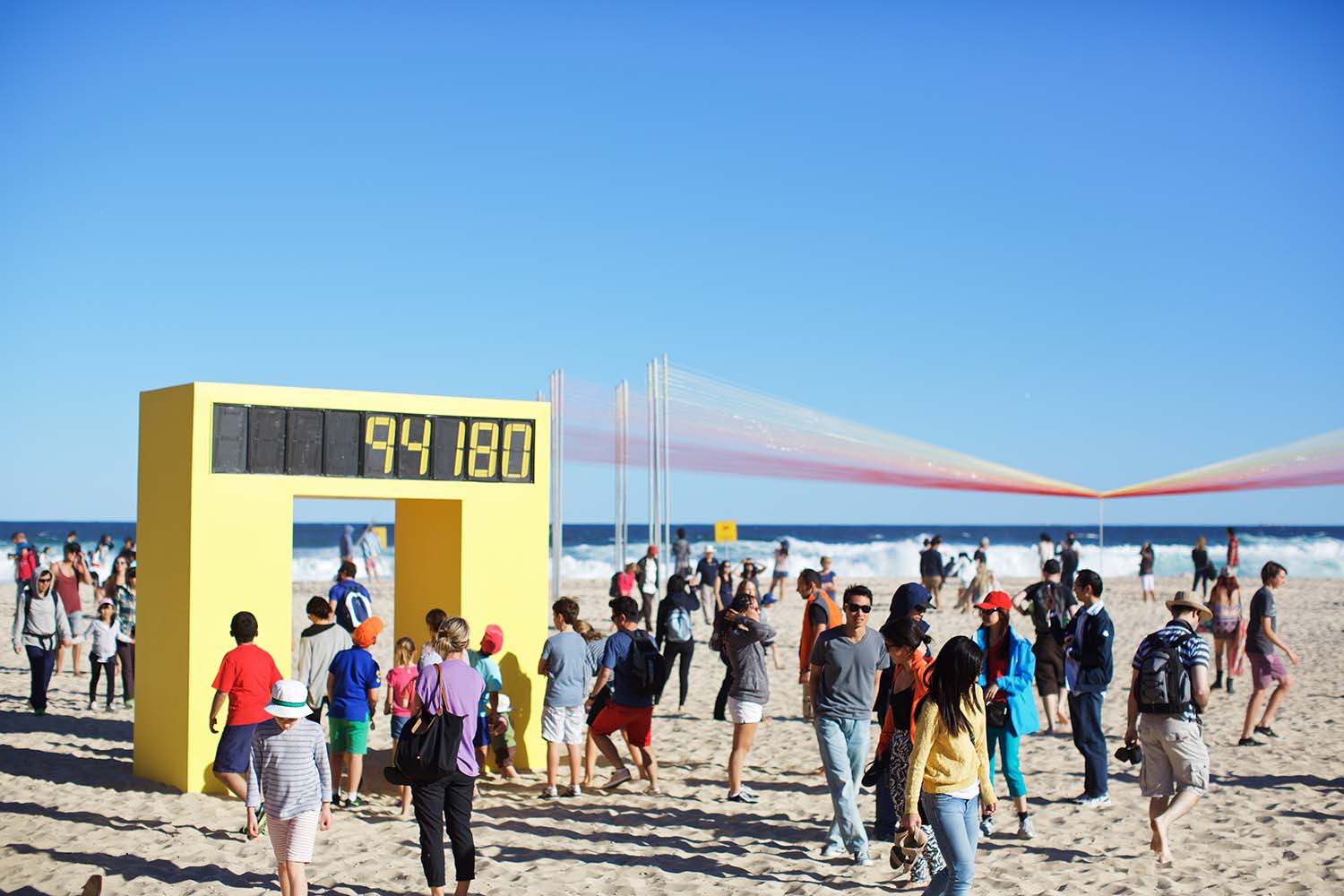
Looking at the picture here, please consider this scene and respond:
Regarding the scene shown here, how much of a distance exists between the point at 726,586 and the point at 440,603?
6595 mm

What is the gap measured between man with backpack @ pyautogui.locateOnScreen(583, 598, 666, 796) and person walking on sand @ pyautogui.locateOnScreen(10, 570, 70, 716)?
21.4 feet

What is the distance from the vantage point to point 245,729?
26.6 ft

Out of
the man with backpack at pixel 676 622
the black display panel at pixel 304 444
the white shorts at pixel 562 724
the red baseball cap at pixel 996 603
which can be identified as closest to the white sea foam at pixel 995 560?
the man with backpack at pixel 676 622

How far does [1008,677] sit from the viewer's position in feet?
24.9

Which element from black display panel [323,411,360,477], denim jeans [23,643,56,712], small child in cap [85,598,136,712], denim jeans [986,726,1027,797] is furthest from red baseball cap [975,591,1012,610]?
denim jeans [23,643,56,712]

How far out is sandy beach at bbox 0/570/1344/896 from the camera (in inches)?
272

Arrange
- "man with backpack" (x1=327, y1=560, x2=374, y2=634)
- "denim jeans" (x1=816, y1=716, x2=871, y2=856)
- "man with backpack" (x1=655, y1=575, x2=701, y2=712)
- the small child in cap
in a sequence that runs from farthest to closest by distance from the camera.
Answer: the small child in cap, "man with backpack" (x1=655, y1=575, x2=701, y2=712), "man with backpack" (x1=327, y1=560, x2=374, y2=634), "denim jeans" (x1=816, y1=716, x2=871, y2=856)

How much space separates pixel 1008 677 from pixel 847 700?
1.19m

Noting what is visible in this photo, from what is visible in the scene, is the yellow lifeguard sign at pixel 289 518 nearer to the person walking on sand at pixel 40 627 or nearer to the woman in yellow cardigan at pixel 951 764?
the person walking on sand at pixel 40 627

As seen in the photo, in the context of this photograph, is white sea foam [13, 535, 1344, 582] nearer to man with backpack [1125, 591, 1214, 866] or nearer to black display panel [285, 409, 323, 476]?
black display panel [285, 409, 323, 476]

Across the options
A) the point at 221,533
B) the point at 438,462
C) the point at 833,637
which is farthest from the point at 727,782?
the point at 221,533

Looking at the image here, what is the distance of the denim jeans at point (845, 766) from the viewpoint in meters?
7.05

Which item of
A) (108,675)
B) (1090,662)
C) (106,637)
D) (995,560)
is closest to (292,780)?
(1090,662)

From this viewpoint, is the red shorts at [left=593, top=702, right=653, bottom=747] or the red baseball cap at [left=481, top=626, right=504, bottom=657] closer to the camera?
the red shorts at [left=593, top=702, right=653, bottom=747]
